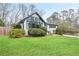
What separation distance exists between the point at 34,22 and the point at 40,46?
0.32m

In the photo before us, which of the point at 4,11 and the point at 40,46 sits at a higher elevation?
the point at 4,11

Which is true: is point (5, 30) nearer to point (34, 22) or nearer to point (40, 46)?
point (34, 22)

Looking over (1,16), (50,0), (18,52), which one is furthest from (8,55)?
(50,0)

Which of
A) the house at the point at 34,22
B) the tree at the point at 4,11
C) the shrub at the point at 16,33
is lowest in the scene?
the shrub at the point at 16,33

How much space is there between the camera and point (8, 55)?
497 centimetres

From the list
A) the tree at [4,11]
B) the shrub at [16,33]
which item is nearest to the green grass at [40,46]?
the shrub at [16,33]

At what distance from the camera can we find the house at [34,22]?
498 centimetres

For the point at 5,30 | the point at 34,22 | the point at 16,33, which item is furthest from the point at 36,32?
the point at 5,30

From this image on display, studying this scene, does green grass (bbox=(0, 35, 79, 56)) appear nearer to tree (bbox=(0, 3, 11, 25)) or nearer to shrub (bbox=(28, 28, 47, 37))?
shrub (bbox=(28, 28, 47, 37))

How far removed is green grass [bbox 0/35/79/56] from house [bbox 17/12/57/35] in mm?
117

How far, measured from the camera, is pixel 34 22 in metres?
5.01

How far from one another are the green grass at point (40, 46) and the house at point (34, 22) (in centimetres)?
12

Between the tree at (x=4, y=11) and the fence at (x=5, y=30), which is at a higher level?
the tree at (x=4, y=11)

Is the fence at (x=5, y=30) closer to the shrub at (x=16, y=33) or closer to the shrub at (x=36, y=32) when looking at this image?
the shrub at (x=16, y=33)
